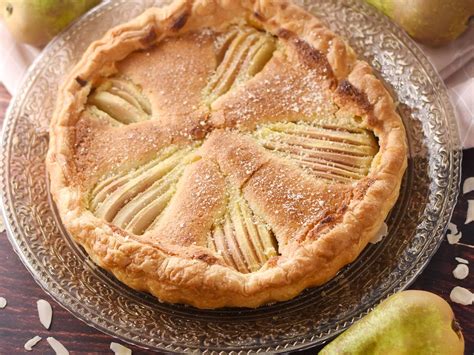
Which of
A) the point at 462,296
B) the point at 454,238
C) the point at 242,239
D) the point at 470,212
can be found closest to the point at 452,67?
the point at 470,212

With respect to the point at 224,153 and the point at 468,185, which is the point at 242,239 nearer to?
the point at 224,153

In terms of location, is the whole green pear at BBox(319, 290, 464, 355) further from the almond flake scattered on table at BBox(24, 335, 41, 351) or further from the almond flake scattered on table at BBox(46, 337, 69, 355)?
the almond flake scattered on table at BBox(24, 335, 41, 351)

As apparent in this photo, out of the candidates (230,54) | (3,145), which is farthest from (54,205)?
(230,54)

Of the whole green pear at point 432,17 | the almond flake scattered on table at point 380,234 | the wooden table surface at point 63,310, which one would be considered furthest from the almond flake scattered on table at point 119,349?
the whole green pear at point 432,17

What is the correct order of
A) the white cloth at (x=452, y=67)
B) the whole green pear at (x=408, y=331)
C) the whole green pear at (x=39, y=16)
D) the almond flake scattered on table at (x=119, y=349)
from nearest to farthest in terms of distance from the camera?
1. the whole green pear at (x=408, y=331)
2. the almond flake scattered on table at (x=119, y=349)
3. the white cloth at (x=452, y=67)
4. the whole green pear at (x=39, y=16)

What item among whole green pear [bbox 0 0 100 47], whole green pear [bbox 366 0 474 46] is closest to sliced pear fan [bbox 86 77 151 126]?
whole green pear [bbox 0 0 100 47]

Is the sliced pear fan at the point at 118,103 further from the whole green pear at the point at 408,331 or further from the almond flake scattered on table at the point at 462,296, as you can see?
the almond flake scattered on table at the point at 462,296
